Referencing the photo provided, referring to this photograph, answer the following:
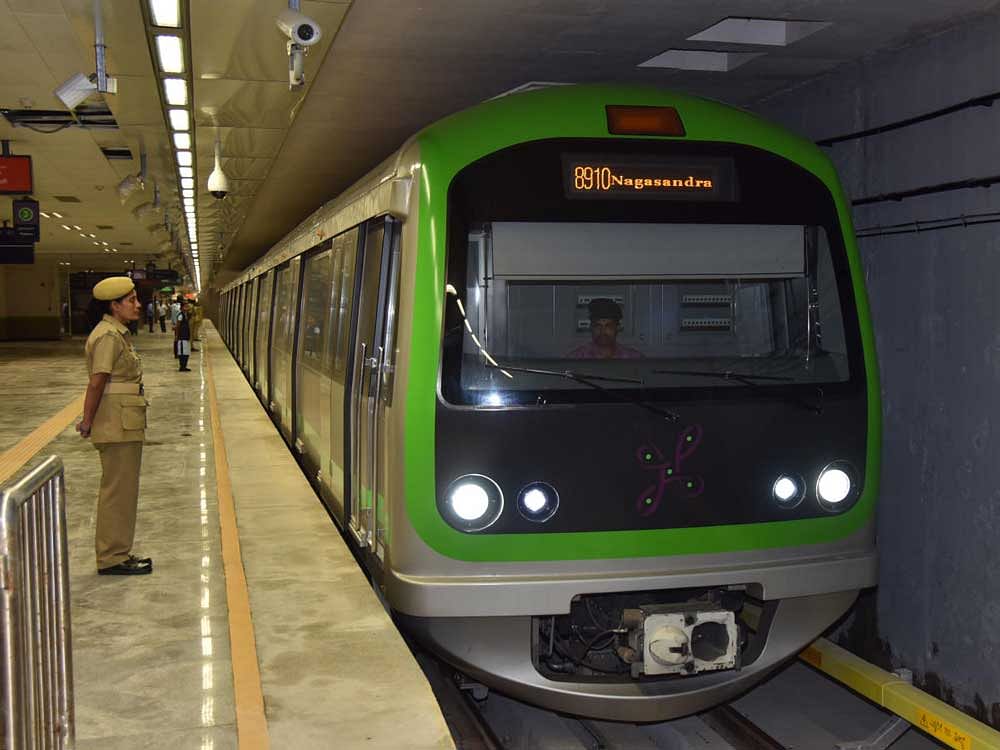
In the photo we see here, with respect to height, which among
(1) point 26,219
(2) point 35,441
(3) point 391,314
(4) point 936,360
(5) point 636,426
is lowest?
(2) point 35,441

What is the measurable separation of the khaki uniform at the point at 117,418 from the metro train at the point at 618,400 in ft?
4.70

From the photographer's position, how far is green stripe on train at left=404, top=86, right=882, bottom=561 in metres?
4.73

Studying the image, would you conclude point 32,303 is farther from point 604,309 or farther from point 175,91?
point 604,309

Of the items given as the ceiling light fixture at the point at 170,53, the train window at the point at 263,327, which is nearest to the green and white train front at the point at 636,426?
the ceiling light fixture at the point at 170,53

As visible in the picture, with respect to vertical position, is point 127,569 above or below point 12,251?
below

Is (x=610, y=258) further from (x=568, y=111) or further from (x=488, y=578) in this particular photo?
(x=488, y=578)

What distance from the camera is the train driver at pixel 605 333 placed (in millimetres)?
4961

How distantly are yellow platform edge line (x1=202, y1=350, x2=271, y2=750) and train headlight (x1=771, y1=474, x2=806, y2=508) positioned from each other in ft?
7.95

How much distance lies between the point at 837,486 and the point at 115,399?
371 centimetres

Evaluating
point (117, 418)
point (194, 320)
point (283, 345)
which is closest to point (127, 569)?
point (117, 418)

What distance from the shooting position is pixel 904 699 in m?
5.89

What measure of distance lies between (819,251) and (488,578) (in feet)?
7.31

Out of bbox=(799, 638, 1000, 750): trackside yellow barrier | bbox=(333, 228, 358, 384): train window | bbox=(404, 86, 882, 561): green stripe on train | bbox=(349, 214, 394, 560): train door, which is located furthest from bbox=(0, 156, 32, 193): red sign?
bbox=(799, 638, 1000, 750): trackside yellow barrier

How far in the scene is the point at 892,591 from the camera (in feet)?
21.5
